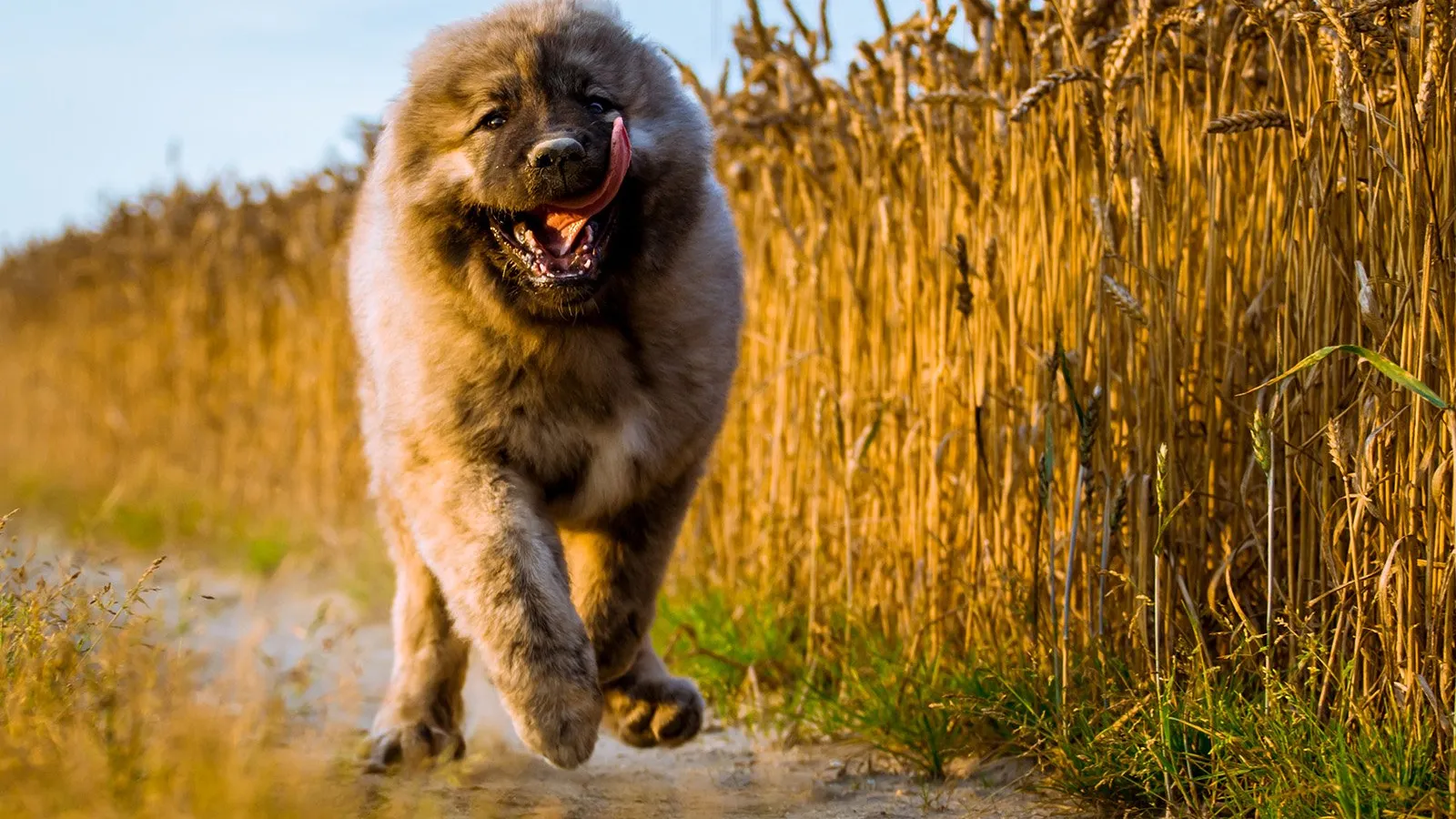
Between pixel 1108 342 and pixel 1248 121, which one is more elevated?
pixel 1248 121

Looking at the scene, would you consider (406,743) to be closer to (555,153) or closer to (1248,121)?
(555,153)

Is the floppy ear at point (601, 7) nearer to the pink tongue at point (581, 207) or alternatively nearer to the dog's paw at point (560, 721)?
the pink tongue at point (581, 207)

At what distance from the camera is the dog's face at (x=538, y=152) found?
9.66 feet

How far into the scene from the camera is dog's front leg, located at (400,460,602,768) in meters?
2.80

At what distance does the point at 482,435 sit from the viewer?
3041mm

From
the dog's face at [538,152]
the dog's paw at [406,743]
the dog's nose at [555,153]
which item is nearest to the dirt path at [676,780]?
the dog's paw at [406,743]

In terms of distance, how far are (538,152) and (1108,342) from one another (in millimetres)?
1527

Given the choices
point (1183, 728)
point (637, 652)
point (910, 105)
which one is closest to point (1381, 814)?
point (1183, 728)

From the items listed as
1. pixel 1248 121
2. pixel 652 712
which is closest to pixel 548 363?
pixel 652 712

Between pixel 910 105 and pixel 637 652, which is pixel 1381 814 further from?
pixel 910 105

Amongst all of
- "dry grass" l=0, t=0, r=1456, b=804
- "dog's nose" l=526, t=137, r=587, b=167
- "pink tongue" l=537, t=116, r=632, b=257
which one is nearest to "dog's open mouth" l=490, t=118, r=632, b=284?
"pink tongue" l=537, t=116, r=632, b=257

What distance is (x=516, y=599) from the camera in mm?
2852

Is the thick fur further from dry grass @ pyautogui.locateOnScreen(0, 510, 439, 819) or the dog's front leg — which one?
dry grass @ pyautogui.locateOnScreen(0, 510, 439, 819)

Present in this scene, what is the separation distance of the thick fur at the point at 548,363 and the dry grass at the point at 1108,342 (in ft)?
2.40
